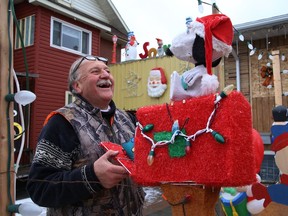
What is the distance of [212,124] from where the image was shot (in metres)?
1.04

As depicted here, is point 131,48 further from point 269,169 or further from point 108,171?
point 108,171

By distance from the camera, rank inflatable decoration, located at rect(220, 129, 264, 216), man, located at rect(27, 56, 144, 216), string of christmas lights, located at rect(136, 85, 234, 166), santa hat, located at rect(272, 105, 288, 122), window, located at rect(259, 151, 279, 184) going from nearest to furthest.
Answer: string of christmas lights, located at rect(136, 85, 234, 166) < man, located at rect(27, 56, 144, 216) < santa hat, located at rect(272, 105, 288, 122) < inflatable decoration, located at rect(220, 129, 264, 216) < window, located at rect(259, 151, 279, 184)

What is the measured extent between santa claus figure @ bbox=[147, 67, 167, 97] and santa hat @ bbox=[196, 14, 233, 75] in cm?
766

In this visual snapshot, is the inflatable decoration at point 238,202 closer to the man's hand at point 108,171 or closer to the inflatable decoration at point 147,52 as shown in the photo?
the man's hand at point 108,171

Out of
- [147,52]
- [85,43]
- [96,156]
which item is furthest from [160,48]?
[96,156]

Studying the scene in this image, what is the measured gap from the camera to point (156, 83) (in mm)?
9164

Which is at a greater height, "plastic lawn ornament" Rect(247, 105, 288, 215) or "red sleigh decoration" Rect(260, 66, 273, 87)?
"red sleigh decoration" Rect(260, 66, 273, 87)

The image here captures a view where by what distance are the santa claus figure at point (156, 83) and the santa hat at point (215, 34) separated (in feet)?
25.1

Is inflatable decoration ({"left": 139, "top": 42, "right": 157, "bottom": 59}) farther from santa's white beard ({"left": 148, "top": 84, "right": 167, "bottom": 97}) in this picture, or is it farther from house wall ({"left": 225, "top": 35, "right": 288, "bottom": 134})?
house wall ({"left": 225, "top": 35, "right": 288, "bottom": 134})

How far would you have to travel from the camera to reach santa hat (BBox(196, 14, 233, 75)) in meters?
1.19

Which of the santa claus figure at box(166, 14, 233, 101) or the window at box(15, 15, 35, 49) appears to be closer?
the santa claus figure at box(166, 14, 233, 101)

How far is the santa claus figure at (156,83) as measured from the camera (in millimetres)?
8941

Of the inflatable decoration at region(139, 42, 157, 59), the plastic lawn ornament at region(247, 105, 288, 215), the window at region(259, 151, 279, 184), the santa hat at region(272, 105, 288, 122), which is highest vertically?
the inflatable decoration at region(139, 42, 157, 59)

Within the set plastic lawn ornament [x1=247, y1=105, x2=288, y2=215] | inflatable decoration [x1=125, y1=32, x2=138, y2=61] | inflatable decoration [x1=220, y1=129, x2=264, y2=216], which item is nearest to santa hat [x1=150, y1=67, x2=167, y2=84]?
inflatable decoration [x1=125, y1=32, x2=138, y2=61]
